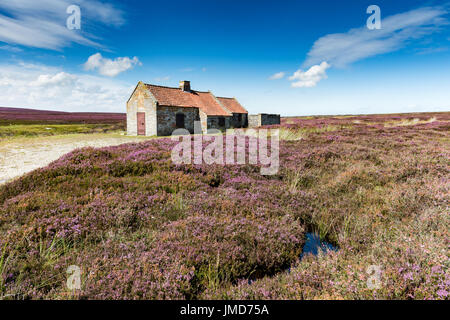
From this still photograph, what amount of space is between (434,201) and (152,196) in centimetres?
658

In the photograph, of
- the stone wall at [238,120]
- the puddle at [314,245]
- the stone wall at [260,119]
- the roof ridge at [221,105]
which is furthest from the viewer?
the stone wall at [260,119]

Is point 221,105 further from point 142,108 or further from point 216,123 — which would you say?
point 142,108

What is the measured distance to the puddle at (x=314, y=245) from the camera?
13.2 feet

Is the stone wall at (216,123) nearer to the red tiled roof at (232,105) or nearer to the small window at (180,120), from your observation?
the red tiled roof at (232,105)

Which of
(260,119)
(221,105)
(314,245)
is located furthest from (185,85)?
(314,245)

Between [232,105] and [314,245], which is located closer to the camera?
[314,245]

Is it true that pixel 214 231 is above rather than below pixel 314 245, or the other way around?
above

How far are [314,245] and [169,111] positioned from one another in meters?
25.7

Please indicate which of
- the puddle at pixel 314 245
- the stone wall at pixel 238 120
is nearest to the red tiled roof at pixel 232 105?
the stone wall at pixel 238 120

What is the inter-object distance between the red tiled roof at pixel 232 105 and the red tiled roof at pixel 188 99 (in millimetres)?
1859

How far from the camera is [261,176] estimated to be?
749 cm

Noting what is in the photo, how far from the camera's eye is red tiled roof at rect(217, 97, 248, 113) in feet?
117

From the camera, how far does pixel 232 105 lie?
37.1 metres
